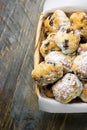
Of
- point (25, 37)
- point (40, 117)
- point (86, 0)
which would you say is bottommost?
point (40, 117)

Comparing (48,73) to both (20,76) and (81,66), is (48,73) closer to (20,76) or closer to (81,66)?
(81,66)

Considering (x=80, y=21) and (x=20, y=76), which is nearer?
(x=80, y=21)

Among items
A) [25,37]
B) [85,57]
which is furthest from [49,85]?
[25,37]

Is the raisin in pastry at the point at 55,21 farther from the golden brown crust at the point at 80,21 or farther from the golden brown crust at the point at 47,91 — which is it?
the golden brown crust at the point at 47,91

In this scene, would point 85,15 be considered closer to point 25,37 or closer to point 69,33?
point 69,33

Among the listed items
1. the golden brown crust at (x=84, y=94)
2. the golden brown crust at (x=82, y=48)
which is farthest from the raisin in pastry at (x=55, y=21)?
the golden brown crust at (x=84, y=94)

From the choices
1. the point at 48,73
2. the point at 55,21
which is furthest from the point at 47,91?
the point at 55,21
